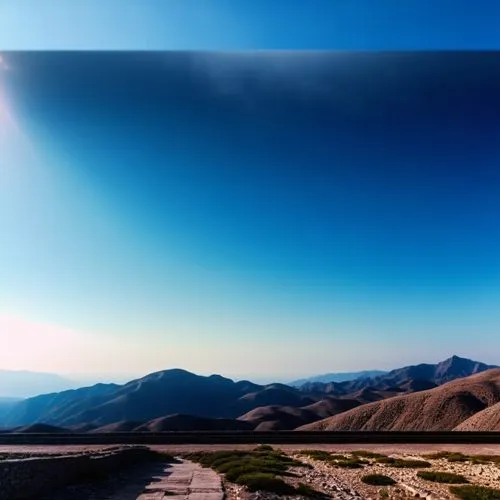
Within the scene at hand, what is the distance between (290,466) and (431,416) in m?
68.8

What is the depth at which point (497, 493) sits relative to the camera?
1855 cm

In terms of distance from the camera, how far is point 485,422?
67938 mm

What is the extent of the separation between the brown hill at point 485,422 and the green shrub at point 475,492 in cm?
5258

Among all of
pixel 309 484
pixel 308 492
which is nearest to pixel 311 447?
pixel 309 484

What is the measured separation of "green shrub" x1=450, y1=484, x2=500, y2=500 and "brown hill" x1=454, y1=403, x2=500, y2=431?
5258 cm

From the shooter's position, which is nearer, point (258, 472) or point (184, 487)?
point (184, 487)

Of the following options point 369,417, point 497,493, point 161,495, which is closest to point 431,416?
point 369,417

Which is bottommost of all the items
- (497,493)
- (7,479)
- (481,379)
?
(497,493)

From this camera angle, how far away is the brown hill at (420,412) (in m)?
86.6

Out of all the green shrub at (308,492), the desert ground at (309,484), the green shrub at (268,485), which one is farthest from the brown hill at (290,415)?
the green shrub at (308,492)

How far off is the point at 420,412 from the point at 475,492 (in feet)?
257

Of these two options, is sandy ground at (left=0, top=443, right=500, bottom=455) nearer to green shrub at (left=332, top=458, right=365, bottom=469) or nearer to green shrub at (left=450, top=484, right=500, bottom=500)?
green shrub at (left=332, top=458, right=365, bottom=469)

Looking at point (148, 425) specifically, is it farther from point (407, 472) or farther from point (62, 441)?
point (407, 472)

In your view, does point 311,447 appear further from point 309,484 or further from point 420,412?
point 420,412
